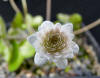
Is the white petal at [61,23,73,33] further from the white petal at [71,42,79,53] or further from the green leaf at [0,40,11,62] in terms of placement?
the green leaf at [0,40,11,62]

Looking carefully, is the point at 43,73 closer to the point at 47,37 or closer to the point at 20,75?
the point at 20,75

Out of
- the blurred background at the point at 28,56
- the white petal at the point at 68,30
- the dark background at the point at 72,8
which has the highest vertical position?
the dark background at the point at 72,8

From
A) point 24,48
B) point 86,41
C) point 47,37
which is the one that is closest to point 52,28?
point 47,37

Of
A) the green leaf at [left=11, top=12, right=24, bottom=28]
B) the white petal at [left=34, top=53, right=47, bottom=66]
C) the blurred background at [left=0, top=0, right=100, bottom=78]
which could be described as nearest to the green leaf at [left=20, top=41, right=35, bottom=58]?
the blurred background at [left=0, top=0, right=100, bottom=78]

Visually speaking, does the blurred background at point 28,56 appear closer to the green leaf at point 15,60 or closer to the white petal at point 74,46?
the green leaf at point 15,60

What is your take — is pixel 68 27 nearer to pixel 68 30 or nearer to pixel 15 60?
pixel 68 30

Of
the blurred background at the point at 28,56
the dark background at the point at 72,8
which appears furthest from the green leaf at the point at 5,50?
the dark background at the point at 72,8
